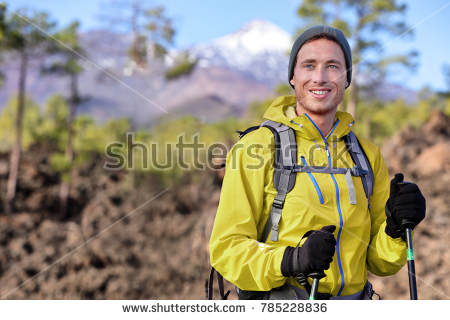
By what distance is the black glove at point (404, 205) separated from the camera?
1.82m

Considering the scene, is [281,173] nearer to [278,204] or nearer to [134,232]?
[278,204]

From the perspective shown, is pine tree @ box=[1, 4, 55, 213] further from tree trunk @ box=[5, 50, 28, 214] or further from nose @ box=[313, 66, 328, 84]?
nose @ box=[313, 66, 328, 84]

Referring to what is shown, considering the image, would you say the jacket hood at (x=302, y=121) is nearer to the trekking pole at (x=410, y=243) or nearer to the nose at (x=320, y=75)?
the nose at (x=320, y=75)

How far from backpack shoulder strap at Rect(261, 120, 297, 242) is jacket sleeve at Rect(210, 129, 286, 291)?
1.7 inches

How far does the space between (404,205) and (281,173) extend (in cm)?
69

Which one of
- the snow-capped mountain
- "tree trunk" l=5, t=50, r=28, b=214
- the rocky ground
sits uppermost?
the snow-capped mountain

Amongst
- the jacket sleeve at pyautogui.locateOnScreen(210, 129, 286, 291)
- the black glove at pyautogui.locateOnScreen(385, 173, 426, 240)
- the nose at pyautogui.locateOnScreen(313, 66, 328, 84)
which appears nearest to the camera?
the jacket sleeve at pyautogui.locateOnScreen(210, 129, 286, 291)

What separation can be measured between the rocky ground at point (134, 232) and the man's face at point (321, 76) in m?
6.72

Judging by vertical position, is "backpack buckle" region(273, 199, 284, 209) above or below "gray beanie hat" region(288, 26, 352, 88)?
below

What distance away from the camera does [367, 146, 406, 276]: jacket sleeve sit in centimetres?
201

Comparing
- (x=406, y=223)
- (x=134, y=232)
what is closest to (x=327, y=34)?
(x=406, y=223)

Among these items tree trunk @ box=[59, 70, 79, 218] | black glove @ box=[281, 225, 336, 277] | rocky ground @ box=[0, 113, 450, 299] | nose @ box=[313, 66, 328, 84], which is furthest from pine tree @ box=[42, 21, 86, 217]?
black glove @ box=[281, 225, 336, 277]

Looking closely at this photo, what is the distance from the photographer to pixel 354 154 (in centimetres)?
205

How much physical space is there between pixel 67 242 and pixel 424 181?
1318cm
